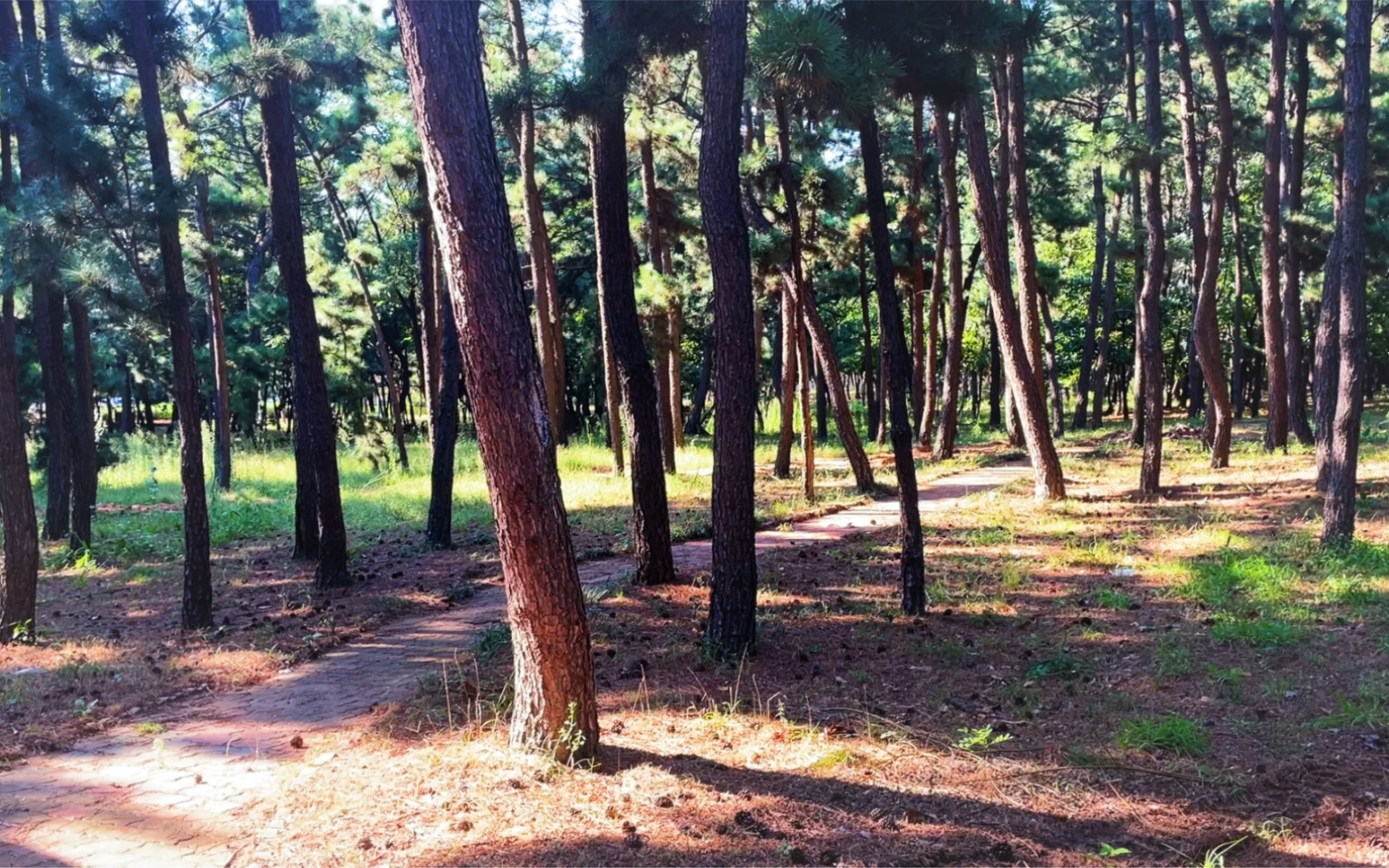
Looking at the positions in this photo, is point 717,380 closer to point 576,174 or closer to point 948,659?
point 948,659

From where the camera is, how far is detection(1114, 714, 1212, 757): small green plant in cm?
492

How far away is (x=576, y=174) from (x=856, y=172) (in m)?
10.9

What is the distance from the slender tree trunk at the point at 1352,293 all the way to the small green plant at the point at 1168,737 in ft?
16.0

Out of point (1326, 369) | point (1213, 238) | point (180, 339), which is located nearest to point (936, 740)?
point (180, 339)

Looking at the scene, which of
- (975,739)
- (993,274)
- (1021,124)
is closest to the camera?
(975,739)

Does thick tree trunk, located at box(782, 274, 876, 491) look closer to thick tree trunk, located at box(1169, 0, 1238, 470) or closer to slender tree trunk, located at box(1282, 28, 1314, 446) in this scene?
thick tree trunk, located at box(1169, 0, 1238, 470)

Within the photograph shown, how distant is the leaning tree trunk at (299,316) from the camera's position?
32.7ft

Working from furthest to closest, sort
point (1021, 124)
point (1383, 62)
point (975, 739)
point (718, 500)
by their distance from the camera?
point (1383, 62), point (1021, 124), point (718, 500), point (975, 739)

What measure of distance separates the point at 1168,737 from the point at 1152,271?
9.23m

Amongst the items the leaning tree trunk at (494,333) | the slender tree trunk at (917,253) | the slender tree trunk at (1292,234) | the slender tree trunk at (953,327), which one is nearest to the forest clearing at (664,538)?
the leaning tree trunk at (494,333)

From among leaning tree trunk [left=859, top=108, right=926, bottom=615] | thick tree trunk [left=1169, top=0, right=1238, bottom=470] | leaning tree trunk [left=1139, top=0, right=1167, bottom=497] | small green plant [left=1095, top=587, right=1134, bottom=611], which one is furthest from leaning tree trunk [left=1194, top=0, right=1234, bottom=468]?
leaning tree trunk [left=859, top=108, right=926, bottom=615]

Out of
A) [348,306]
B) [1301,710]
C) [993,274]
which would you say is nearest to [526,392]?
[1301,710]

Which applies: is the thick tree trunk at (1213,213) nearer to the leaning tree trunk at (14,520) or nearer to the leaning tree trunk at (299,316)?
the leaning tree trunk at (299,316)

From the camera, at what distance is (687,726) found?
17.7 feet
